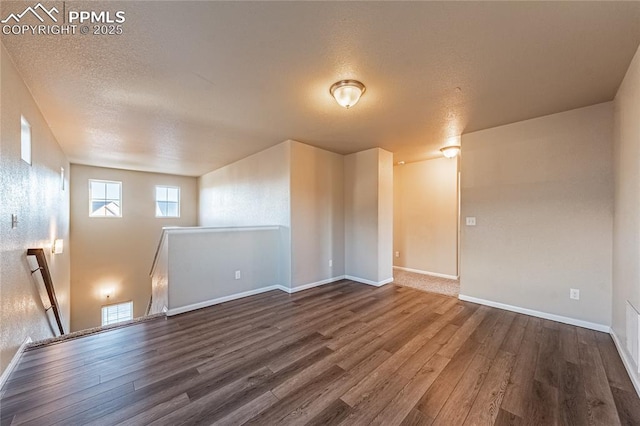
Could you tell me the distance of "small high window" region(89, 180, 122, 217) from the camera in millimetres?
6281

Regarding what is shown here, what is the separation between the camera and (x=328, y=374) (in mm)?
1968

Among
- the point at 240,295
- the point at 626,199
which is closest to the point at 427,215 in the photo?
the point at 626,199

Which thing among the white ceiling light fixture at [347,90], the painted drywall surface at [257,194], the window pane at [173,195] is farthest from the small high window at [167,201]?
the white ceiling light fixture at [347,90]

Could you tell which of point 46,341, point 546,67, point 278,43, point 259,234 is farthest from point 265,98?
point 46,341

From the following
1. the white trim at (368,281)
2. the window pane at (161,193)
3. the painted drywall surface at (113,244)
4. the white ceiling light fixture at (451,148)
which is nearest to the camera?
the white ceiling light fixture at (451,148)

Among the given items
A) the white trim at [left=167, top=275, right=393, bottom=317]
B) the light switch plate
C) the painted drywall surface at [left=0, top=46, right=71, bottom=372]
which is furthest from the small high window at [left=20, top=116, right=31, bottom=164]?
the light switch plate

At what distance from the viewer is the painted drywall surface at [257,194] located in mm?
4215

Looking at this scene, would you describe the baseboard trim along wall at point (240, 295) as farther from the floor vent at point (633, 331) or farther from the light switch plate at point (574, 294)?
the floor vent at point (633, 331)

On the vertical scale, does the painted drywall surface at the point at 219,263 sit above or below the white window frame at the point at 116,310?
above

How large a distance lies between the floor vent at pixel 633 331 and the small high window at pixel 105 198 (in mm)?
9226

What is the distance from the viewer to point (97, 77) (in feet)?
7.32

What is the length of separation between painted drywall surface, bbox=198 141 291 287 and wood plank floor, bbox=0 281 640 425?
1.64m

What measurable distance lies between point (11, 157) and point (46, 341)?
1.79m

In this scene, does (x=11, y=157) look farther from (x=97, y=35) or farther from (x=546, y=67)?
(x=546, y=67)
